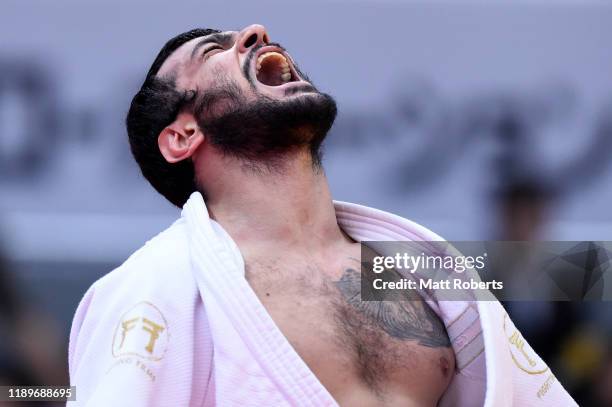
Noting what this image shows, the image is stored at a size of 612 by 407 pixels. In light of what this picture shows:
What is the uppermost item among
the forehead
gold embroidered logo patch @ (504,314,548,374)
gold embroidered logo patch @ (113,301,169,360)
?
the forehead

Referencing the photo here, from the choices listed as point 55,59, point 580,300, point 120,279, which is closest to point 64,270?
point 55,59

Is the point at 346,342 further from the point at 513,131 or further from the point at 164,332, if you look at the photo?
the point at 513,131

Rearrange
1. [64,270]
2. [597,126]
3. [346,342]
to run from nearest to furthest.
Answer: [346,342]
[64,270]
[597,126]

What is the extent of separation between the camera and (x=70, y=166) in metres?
2.43

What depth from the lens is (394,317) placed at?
1563 millimetres

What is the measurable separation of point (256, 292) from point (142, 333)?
0.20 meters

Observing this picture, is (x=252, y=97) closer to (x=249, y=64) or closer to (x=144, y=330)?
(x=249, y=64)

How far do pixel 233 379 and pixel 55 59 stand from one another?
4.50 ft

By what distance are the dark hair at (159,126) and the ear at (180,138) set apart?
0.02 metres

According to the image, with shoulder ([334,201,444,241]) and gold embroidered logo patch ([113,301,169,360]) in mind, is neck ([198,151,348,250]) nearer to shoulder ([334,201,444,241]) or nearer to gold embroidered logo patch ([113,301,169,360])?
shoulder ([334,201,444,241])

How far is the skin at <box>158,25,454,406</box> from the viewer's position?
1.48m

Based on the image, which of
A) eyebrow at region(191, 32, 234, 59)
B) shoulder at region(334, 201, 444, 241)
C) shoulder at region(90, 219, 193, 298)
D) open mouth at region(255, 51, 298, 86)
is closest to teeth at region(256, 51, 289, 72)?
open mouth at region(255, 51, 298, 86)

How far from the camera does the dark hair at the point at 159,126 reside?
1818 millimetres

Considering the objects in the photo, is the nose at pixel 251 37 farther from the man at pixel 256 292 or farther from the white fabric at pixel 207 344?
the white fabric at pixel 207 344
